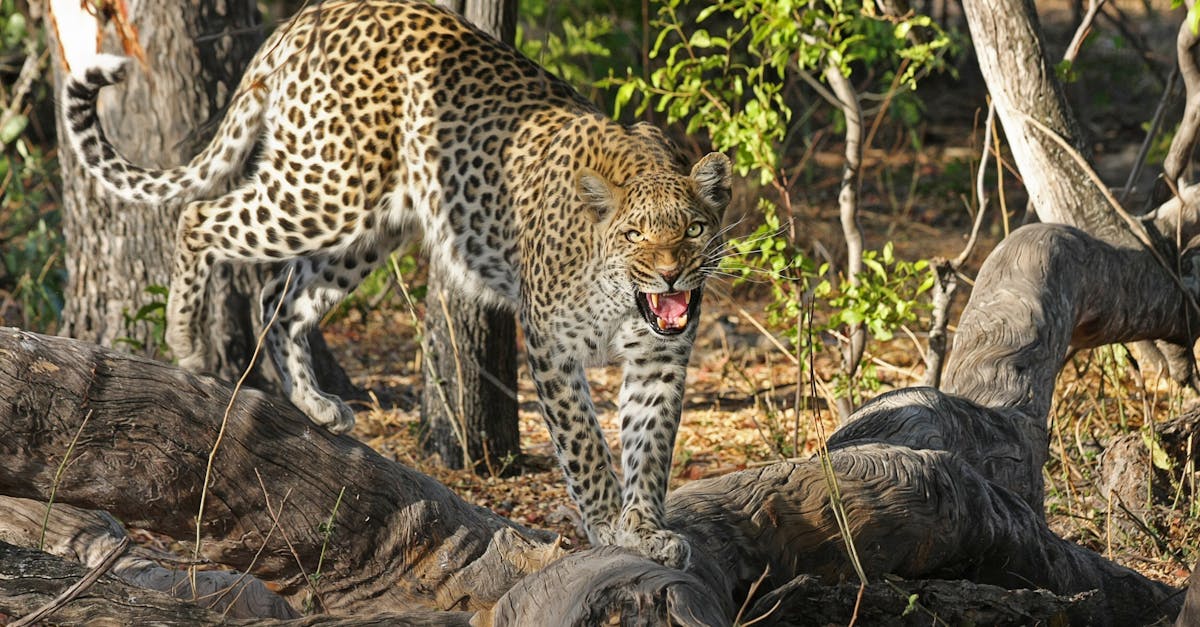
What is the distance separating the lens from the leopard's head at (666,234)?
4.60 meters

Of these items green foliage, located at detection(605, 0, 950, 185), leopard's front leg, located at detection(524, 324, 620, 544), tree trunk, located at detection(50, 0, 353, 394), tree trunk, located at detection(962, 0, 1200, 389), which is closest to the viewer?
leopard's front leg, located at detection(524, 324, 620, 544)

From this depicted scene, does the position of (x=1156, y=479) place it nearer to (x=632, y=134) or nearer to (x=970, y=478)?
(x=970, y=478)

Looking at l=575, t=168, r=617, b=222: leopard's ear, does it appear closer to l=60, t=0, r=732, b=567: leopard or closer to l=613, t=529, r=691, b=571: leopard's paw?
l=60, t=0, r=732, b=567: leopard

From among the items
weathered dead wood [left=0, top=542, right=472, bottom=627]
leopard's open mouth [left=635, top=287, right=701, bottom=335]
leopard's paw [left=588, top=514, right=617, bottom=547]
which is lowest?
leopard's paw [left=588, top=514, right=617, bottom=547]

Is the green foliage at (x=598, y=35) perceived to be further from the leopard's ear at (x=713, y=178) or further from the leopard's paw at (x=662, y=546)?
the leopard's paw at (x=662, y=546)

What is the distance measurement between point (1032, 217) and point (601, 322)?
11.6ft

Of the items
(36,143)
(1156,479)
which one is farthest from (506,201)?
(36,143)

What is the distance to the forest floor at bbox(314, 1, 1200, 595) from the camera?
5.87m

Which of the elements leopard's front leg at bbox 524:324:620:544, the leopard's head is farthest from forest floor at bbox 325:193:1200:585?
the leopard's head

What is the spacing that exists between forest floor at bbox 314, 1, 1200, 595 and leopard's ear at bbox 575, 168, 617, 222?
104cm

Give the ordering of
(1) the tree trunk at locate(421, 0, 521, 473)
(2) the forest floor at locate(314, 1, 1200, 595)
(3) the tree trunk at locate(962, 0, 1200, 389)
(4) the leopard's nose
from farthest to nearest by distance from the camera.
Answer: (1) the tree trunk at locate(421, 0, 521, 473), (3) the tree trunk at locate(962, 0, 1200, 389), (2) the forest floor at locate(314, 1, 1200, 595), (4) the leopard's nose

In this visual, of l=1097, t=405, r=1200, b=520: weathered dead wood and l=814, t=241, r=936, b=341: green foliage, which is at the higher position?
l=814, t=241, r=936, b=341: green foliage

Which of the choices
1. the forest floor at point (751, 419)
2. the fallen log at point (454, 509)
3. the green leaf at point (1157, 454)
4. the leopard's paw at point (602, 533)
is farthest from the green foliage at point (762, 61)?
the leopard's paw at point (602, 533)

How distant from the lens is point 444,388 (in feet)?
23.2
